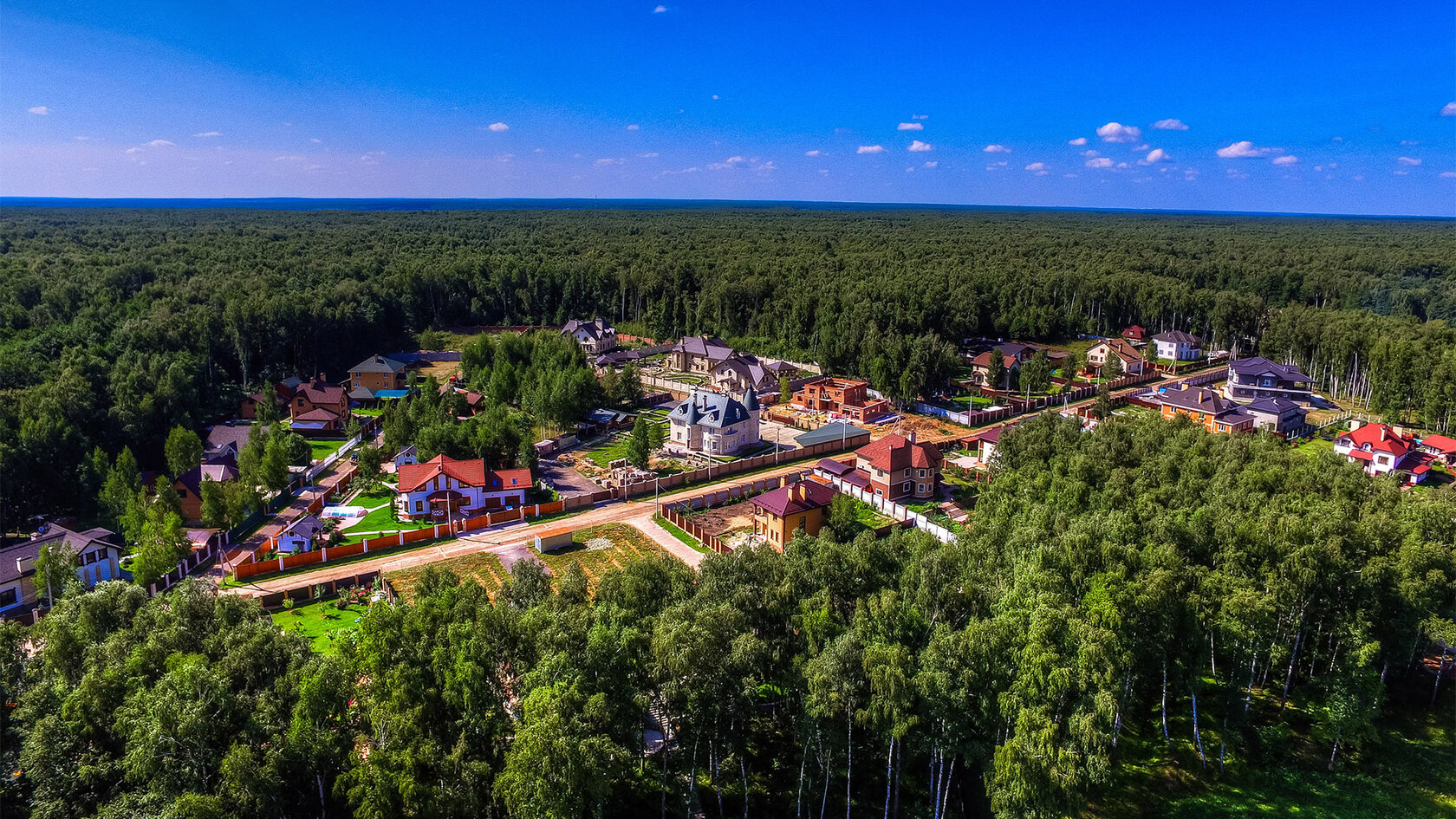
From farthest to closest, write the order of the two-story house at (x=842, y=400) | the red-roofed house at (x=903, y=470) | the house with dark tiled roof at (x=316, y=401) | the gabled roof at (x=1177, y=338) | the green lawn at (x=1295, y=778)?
1. the gabled roof at (x=1177, y=338)
2. the two-story house at (x=842, y=400)
3. the house with dark tiled roof at (x=316, y=401)
4. the red-roofed house at (x=903, y=470)
5. the green lawn at (x=1295, y=778)

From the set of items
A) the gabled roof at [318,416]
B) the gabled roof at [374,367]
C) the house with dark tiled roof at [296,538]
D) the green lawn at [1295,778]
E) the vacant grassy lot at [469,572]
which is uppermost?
the gabled roof at [374,367]

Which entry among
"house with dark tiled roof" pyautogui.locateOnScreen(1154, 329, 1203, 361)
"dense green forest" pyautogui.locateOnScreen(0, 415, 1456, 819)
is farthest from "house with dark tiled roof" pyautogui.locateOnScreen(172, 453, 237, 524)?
"house with dark tiled roof" pyautogui.locateOnScreen(1154, 329, 1203, 361)

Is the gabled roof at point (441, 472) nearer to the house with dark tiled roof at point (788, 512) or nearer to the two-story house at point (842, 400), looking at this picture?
the house with dark tiled roof at point (788, 512)

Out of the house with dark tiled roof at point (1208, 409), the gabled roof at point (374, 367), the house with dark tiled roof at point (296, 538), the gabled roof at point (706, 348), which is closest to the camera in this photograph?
the house with dark tiled roof at point (296, 538)

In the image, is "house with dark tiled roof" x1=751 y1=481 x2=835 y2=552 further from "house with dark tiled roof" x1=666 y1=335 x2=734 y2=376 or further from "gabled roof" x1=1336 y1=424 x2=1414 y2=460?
"gabled roof" x1=1336 y1=424 x2=1414 y2=460

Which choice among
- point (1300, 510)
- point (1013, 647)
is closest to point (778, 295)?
point (1300, 510)

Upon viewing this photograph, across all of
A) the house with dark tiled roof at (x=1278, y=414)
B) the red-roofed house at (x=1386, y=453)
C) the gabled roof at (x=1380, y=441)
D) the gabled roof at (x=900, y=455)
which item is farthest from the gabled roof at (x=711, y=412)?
the gabled roof at (x=1380, y=441)

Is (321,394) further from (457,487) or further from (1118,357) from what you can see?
(1118,357)
